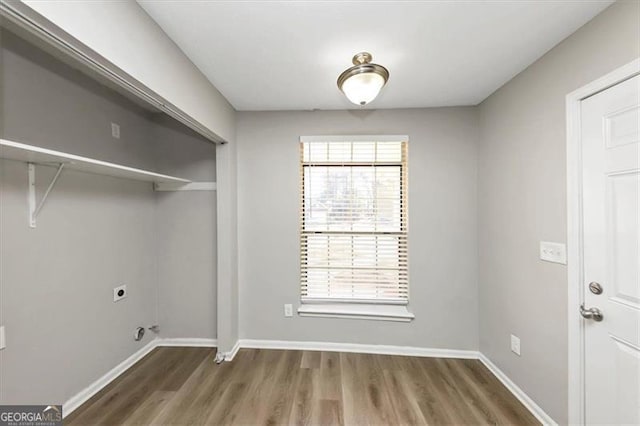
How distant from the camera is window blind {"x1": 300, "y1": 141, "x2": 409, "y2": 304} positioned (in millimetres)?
2533

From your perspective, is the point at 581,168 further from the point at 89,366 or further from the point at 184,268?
the point at 89,366

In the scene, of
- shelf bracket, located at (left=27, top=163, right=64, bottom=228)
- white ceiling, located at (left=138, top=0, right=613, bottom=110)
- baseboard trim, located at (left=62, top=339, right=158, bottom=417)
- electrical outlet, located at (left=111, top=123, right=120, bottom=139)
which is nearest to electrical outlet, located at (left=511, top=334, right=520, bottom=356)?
white ceiling, located at (left=138, top=0, right=613, bottom=110)

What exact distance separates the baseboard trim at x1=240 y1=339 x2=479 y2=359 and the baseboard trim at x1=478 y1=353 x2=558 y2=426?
6.9 inches

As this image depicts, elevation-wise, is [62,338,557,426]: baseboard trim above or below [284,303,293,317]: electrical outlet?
below

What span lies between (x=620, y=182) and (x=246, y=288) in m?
2.83

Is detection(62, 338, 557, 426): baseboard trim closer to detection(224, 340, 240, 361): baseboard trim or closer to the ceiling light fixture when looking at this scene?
detection(224, 340, 240, 361): baseboard trim

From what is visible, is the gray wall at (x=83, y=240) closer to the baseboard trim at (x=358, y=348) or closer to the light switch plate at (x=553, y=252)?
the baseboard trim at (x=358, y=348)

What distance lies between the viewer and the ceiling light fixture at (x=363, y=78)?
59.1 inches

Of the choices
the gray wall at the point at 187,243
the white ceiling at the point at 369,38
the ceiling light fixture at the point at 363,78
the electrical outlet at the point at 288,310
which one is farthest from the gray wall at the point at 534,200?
the gray wall at the point at 187,243

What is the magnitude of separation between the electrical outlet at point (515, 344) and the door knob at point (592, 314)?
63cm

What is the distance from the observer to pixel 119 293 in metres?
2.15

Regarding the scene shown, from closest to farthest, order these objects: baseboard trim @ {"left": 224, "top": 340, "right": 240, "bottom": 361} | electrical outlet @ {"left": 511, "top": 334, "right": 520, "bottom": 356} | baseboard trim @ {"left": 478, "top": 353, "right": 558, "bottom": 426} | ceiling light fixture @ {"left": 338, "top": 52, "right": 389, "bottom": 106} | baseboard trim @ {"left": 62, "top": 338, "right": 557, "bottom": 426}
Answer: ceiling light fixture @ {"left": 338, "top": 52, "right": 389, "bottom": 106}, baseboard trim @ {"left": 478, "top": 353, "right": 558, "bottom": 426}, electrical outlet @ {"left": 511, "top": 334, "right": 520, "bottom": 356}, baseboard trim @ {"left": 62, "top": 338, "right": 557, "bottom": 426}, baseboard trim @ {"left": 224, "top": 340, "right": 240, "bottom": 361}

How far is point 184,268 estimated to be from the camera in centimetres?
259

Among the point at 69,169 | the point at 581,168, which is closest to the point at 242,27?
the point at 69,169
